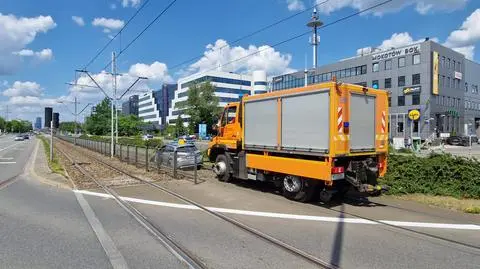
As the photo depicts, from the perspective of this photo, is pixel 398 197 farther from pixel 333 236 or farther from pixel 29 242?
pixel 29 242

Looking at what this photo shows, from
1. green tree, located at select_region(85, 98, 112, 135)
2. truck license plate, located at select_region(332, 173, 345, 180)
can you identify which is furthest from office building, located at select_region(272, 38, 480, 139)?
truck license plate, located at select_region(332, 173, 345, 180)

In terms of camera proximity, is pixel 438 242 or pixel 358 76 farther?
pixel 358 76

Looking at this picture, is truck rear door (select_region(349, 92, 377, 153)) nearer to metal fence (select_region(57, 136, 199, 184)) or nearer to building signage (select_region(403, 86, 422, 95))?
metal fence (select_region(57, 136, 199, 184))

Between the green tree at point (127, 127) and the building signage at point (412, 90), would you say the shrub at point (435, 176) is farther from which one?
the green tree at point (127, 127)

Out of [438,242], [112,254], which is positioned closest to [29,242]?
[112,254]

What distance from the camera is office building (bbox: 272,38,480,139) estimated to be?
63.7 metres

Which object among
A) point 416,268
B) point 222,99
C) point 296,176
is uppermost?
point 222,99

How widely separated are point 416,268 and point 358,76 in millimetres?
74072

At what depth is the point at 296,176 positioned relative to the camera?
995cm

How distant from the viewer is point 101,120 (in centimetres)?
8456

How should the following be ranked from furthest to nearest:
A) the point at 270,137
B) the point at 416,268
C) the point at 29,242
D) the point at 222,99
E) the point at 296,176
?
the point at 222,99 < the point at 270,137 < the point at 296,176 < the point at 29,242 < the point at 416,268

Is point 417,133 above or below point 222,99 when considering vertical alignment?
below

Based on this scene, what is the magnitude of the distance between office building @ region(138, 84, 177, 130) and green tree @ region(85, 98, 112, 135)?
178ft

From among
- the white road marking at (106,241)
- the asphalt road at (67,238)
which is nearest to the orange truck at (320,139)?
the asphalt road at (67,238)
